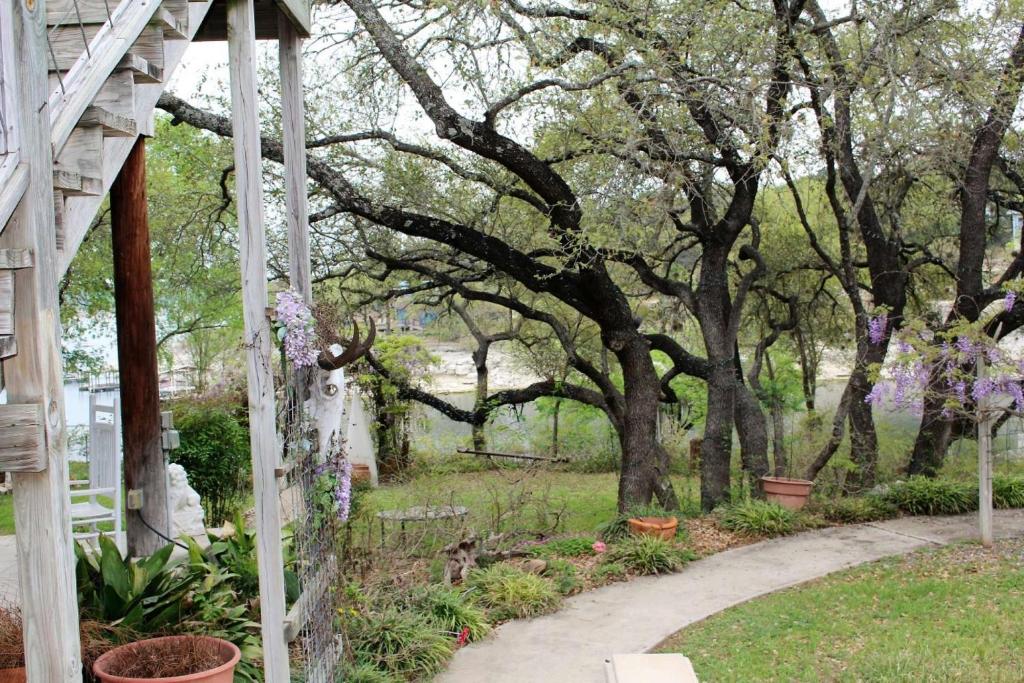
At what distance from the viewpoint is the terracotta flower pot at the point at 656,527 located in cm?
711

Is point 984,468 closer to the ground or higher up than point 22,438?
closer to the ground

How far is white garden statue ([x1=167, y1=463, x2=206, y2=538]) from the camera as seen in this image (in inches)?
209

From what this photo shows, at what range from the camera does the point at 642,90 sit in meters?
6.85

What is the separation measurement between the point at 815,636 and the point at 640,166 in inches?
142

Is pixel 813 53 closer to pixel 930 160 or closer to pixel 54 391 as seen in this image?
pixel 930 160

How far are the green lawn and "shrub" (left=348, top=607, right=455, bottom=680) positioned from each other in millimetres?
1387

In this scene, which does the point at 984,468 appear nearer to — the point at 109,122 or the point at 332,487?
the point at 332,487

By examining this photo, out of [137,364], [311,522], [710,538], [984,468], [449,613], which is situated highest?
[137,364]

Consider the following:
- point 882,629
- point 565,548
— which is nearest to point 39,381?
point 882,629

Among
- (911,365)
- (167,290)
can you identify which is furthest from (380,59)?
(167,290)

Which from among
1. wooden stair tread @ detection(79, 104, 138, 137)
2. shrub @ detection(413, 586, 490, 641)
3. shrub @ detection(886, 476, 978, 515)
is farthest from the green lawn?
wooden stair tread @ detection(79, 104, 138, 137)

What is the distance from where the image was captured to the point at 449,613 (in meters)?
5.21

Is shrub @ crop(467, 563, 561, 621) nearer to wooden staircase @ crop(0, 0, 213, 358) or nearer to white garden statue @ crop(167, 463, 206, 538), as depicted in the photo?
white garden statue @ crop(167, 463, 206, 538)

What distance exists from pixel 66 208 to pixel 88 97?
42 centimetres
